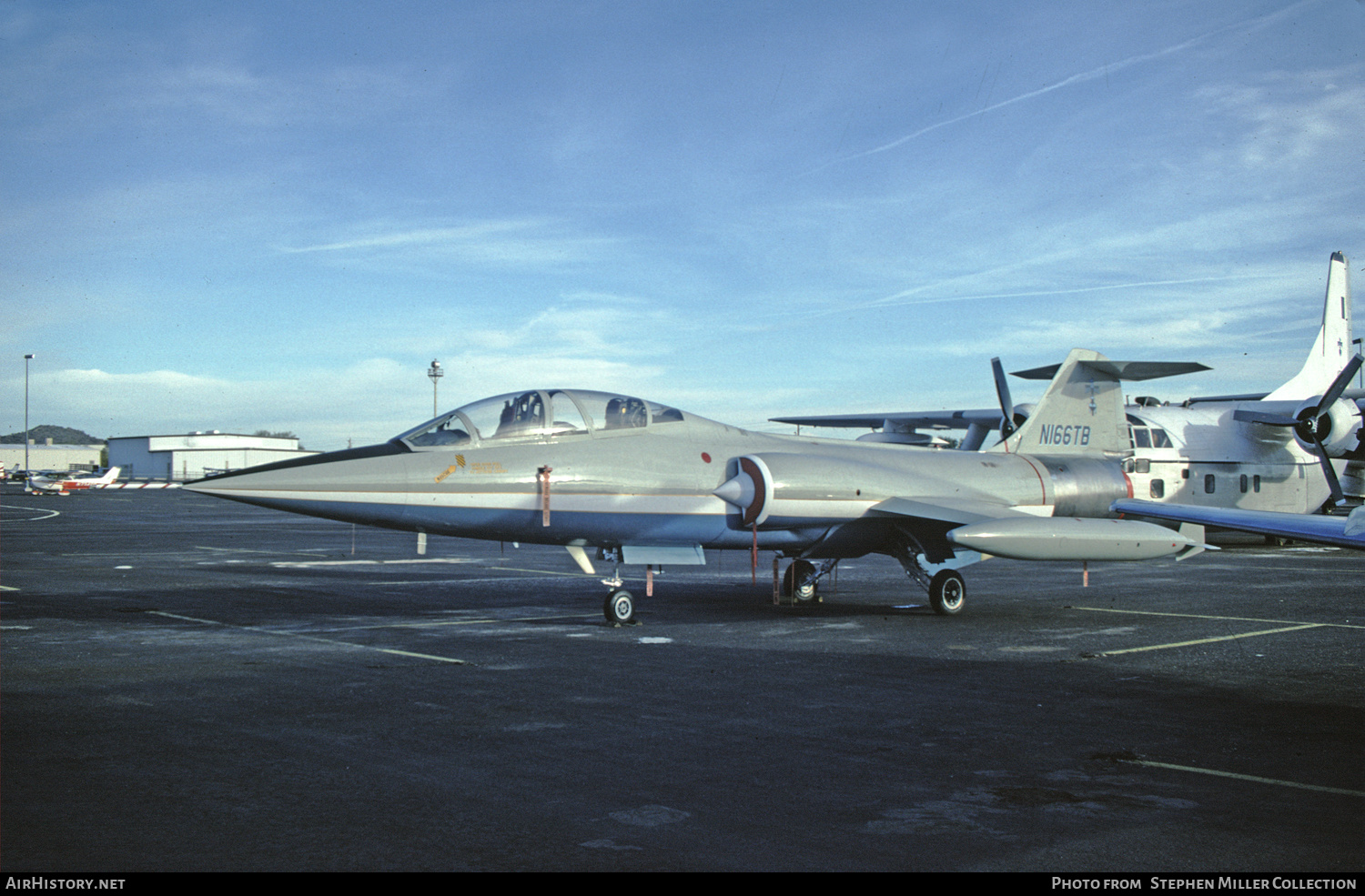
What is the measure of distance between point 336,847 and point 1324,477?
107ft

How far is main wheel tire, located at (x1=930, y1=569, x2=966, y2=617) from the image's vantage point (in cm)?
1395

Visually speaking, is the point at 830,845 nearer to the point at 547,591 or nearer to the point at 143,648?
the point at 143,648

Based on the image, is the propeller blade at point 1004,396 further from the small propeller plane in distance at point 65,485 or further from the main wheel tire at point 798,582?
the small propeller plane in distance at point 65,485

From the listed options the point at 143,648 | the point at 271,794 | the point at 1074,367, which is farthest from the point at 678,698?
the point at 1074,367

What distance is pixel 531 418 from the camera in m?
12.3

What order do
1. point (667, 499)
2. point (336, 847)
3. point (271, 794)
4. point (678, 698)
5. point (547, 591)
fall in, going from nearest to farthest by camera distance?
point (336, 847) → point (271, 794) → point (678, 698) → point (667, 499) → point (547, 591)

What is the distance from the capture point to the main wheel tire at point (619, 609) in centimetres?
1252

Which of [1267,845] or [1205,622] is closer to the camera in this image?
[1267,845]

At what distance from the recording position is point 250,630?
1196 cm

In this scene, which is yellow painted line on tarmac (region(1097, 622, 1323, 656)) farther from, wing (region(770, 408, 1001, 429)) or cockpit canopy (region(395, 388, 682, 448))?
wing (region(770, 408, 1001, 429))

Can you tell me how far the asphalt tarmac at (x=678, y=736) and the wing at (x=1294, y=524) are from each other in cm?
141

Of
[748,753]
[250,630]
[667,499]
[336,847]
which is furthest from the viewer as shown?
[667,499]

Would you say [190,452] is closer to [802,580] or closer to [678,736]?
[802,580]

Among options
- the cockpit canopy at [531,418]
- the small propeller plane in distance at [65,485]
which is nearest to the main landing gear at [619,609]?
the cockpit canopy at [531,418]
